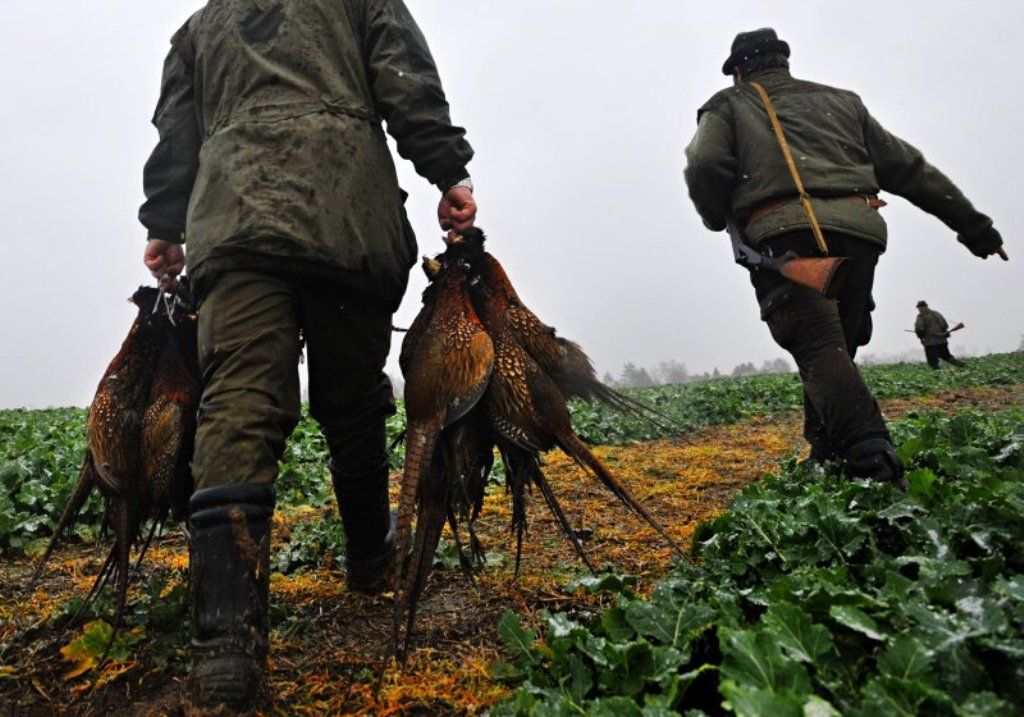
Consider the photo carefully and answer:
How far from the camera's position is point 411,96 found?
7.73 ft

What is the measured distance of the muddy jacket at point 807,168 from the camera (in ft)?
11.2

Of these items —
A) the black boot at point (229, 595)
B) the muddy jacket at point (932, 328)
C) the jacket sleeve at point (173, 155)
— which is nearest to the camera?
the black boot at point (229, 595)

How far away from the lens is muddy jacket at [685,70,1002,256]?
3416 millimetres

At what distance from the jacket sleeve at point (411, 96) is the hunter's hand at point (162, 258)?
1.03 metres

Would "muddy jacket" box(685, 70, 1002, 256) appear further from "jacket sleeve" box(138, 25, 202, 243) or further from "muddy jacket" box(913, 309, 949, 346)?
"muddy jacket" box(913, 309, 949, 346)

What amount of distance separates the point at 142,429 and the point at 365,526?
3.22ft

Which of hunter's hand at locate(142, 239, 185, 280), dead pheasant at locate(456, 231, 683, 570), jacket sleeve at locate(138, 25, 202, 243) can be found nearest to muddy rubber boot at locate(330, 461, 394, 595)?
dead pheasant at locate(456, 231, 683, 570)

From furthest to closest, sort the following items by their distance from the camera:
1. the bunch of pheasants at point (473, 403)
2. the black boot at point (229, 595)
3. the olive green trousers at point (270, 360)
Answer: the bunch of pheasants at point (473, 403) < the olive green trousers at point (270, 360) < the black boot at point (229, 595)

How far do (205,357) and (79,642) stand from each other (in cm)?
112

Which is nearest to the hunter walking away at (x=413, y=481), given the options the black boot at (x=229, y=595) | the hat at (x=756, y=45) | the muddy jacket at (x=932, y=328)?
the black boot at (x=229, y=595)

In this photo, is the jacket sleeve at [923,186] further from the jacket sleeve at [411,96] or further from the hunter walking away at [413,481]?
the jacket sleeve at [411,96]

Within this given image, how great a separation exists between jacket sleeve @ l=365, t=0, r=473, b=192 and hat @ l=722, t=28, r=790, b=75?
2349 millimetres

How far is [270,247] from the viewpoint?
6.73 ft

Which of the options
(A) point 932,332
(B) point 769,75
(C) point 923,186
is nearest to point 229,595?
(B) point 769,75
